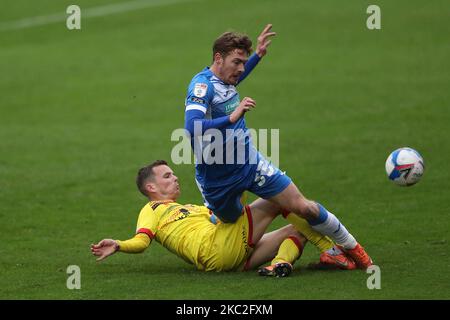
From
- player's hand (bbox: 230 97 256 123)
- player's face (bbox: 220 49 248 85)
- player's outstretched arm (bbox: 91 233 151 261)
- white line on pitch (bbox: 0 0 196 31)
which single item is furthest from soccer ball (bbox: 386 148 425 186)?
white line on pitch (bbox: 0 0 196 31)

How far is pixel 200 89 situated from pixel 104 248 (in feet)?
5.79

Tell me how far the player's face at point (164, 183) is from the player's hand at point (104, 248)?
1324 millimetres

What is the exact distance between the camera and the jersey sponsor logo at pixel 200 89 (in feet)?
29.8

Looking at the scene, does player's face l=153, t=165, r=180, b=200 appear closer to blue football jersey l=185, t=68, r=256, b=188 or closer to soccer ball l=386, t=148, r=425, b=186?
blue football jersey l=185, t=68, r=256, b=188

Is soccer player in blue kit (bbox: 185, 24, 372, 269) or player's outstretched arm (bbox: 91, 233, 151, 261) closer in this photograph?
player's outstretched arm (bbox: 91, 233, 151, 261)

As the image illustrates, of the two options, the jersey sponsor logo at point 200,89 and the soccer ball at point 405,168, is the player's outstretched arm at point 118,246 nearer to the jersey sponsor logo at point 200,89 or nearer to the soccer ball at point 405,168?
the jersey sponsor logo at point 200,89

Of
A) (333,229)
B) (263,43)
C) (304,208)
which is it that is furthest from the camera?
(263,43)

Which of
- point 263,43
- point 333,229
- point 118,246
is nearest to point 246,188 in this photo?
point 333,229

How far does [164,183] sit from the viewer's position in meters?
10.2

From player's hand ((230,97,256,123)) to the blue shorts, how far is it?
0.76 meters

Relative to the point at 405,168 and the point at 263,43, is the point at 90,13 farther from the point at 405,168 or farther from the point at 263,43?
the point at 405,168

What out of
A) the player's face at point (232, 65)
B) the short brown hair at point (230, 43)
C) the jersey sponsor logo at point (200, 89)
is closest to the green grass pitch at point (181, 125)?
the jersey sponsor logo at point (200, 89)

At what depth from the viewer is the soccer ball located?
1016cm

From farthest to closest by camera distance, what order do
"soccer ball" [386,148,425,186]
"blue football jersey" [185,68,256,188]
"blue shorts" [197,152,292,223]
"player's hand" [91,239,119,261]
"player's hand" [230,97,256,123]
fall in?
"soccer ball" [386,148,425,186], "blue shorts" [197,152,292,223], "blue football jersey" [185,68,256,188], "player's hand" [91,239,119,261], "player's hand" [230,97,256,123]
